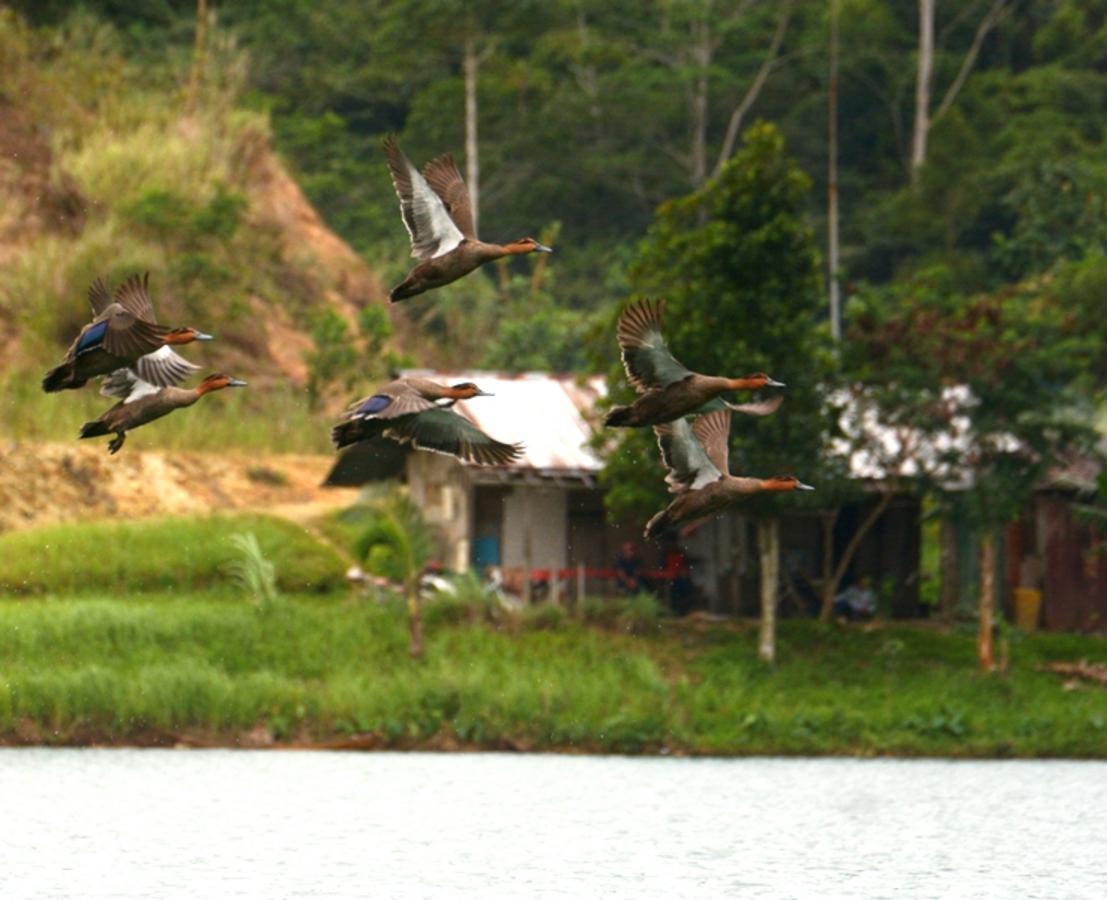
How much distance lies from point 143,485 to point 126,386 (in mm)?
26795

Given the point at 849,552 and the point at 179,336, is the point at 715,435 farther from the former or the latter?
the point at 849,552

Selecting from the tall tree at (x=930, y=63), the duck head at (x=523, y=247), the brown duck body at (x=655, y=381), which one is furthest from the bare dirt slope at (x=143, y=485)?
the tall tree at (x=930, y=63)

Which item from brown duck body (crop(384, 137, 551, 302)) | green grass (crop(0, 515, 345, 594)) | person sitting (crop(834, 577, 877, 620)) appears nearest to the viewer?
brown duck body (crop(384, 137, 551, 302))

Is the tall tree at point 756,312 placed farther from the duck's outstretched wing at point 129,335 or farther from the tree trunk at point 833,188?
the duck's outstretched wing at point 129,335

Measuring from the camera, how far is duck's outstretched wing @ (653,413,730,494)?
50.1 feet

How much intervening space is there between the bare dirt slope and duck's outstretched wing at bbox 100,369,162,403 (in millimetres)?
24931

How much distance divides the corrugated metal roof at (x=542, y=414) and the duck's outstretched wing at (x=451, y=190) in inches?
851

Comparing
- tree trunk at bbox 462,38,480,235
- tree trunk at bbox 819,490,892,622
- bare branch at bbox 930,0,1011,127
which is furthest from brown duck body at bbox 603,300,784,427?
bare branch at bbox 930,0,1011,127

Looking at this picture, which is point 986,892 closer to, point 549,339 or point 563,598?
point 563,598

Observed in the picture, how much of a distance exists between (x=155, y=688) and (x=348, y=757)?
304cm

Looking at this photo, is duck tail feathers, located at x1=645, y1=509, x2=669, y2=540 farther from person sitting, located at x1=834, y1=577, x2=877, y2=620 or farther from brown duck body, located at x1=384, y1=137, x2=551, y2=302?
person sitting, located at x1=834, y1=577, x2=877, y2=620

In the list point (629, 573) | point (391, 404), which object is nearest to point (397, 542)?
point (629, 573)

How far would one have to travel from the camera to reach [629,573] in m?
38.4

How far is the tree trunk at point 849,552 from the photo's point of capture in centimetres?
3803
